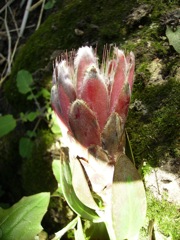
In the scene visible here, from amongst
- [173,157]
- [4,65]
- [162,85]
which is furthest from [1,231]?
[4,65]

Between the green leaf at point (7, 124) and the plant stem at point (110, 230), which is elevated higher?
the green leaf at point (7, 124)

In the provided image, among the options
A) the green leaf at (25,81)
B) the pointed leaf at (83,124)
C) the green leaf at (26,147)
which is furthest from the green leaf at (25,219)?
the green leaf at (25,81)

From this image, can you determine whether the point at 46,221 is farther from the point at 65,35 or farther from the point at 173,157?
the point at 65,35

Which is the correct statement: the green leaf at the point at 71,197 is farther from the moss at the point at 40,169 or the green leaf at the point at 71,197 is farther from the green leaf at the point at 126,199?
the moss at the point at 40,169

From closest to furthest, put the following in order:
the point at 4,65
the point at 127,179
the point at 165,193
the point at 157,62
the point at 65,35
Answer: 1. the point at 127,179
2. the point at 165,193
3. the point at 157,62
4. the point at 65,35
5. the point at 4,65

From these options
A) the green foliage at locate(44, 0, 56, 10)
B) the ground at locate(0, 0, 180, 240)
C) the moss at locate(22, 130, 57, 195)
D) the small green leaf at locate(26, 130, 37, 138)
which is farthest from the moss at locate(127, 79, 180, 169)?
the green foliage at locate(44, 0, 56, 10)

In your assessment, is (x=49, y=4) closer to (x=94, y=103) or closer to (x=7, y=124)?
(x=7, y=124)
